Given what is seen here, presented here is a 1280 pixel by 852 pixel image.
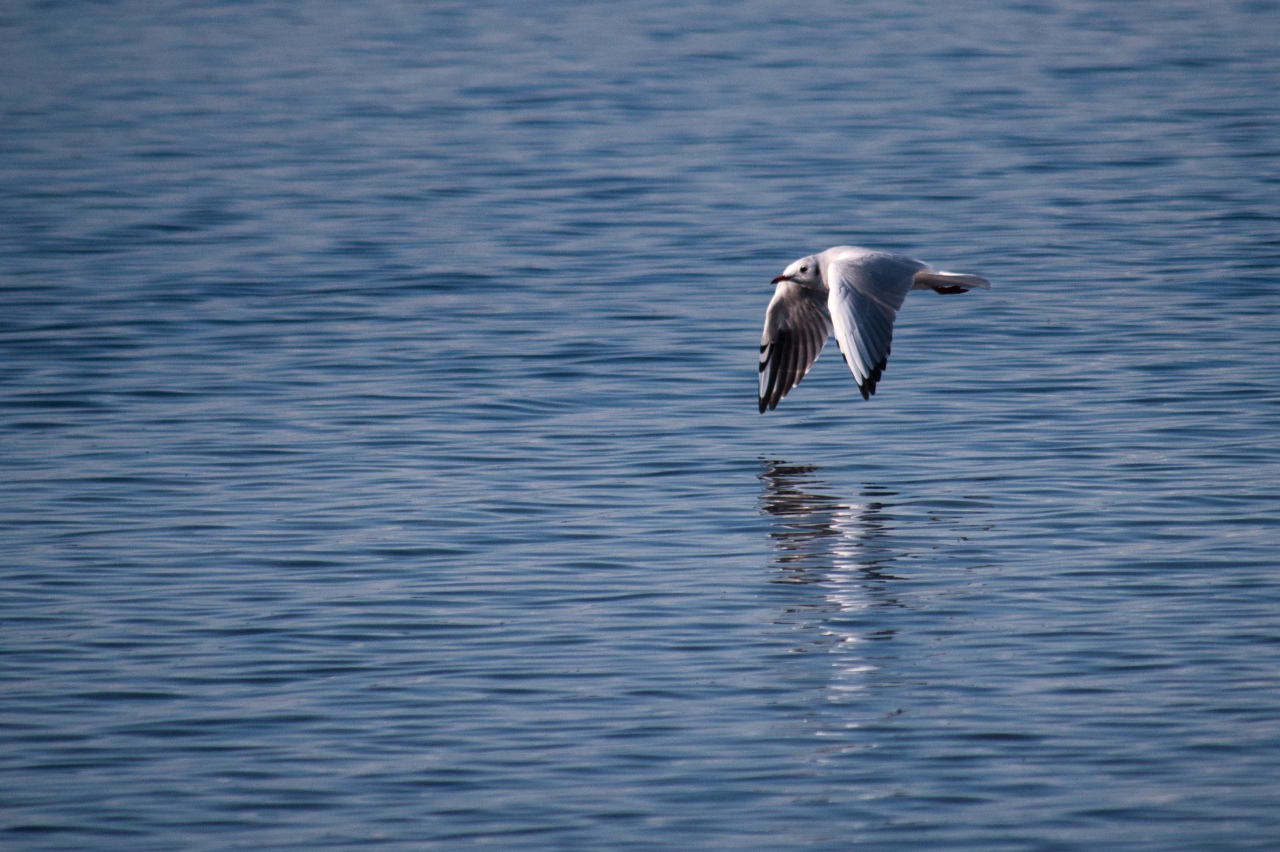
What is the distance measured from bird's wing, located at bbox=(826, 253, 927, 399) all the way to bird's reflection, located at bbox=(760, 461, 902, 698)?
1.83 ft

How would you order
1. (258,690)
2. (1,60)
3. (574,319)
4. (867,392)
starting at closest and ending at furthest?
(258,690) < (867,392) < (574,319) < (1,60)

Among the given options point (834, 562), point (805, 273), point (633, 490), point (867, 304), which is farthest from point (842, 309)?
point (834, 562)

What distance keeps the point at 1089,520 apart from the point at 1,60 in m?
18.9

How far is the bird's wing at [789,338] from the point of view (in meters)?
10.2

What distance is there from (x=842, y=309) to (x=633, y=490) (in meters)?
1.36

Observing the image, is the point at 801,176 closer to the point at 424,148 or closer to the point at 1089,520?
the point at 424,148

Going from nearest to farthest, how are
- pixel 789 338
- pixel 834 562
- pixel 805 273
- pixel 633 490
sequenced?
pixel 834 562 → pixel 633 490 → pixel 805 273 → pixel 789 338

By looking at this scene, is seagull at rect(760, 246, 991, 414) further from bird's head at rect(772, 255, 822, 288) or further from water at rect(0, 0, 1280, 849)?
water at rect(0, 0, 1280, 849)

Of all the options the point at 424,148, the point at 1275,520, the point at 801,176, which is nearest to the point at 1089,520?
the point at 1275,520

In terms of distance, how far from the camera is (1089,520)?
26.9ft

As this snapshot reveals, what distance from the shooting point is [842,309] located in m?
9.20

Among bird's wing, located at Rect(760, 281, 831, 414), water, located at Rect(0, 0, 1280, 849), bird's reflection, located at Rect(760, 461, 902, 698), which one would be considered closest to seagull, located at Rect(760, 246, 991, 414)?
bird's wing, located at Rect(760, 281, 831, 414)

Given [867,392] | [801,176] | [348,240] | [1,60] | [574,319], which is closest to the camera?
[867,392]

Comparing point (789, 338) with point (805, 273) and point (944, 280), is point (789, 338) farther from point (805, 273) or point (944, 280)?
point (944, 280)
